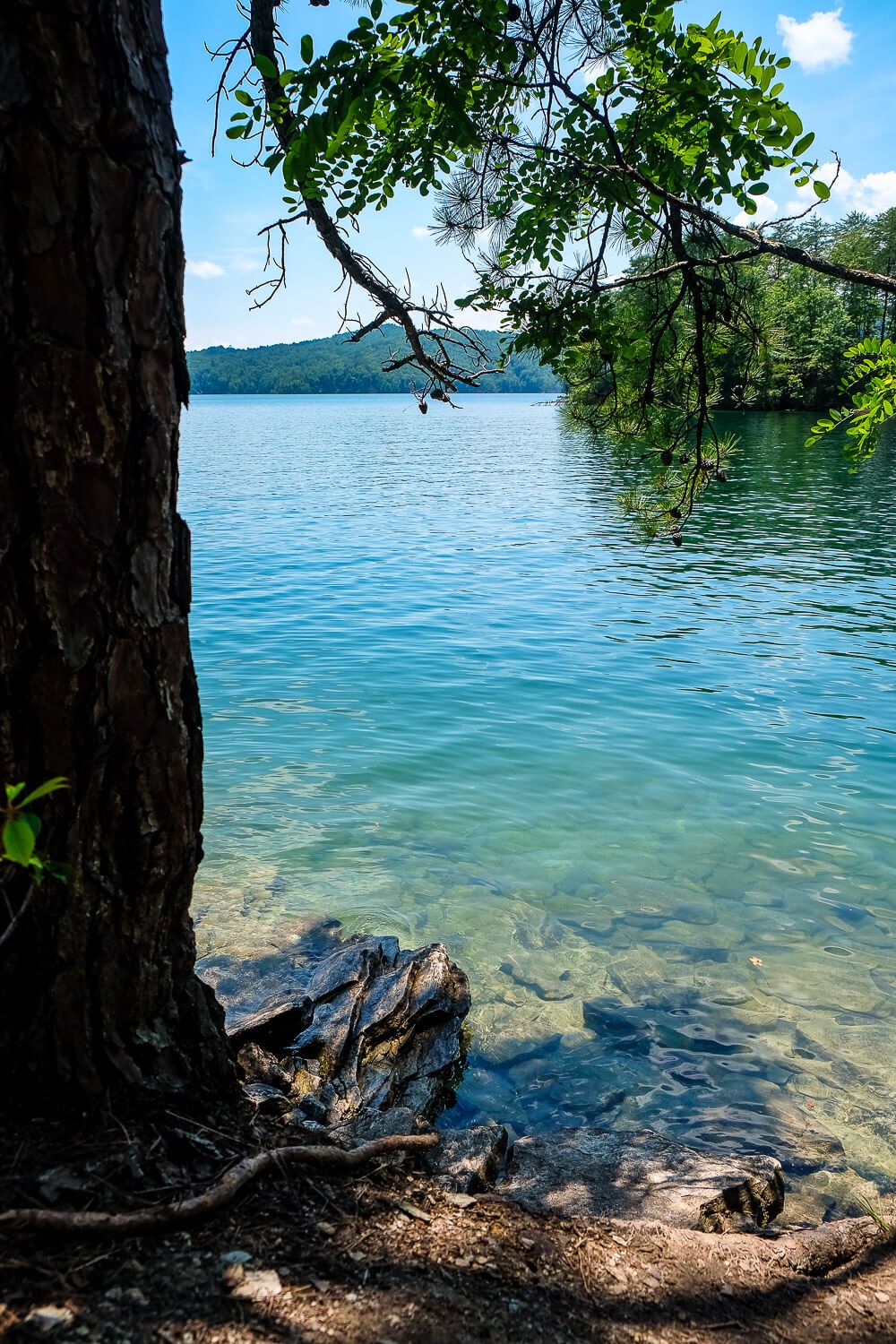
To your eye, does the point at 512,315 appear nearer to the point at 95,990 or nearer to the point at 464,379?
the point at 464,379

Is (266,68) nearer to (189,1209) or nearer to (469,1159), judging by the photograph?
(189,1209)

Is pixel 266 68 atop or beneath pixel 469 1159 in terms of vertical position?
atop

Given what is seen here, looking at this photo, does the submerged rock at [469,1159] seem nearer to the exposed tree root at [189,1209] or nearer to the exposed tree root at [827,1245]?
the exposed tree root at [189,1209]

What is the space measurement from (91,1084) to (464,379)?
332cm

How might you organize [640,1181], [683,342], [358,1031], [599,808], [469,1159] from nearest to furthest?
[469,1159]
[640,1181]
[358,1031]
[683,342]
[599,808]

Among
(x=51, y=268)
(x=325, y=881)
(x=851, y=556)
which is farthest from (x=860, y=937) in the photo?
(x=851, y=556)

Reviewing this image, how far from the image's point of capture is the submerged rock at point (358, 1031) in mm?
4586

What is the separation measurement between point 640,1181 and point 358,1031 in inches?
70.8

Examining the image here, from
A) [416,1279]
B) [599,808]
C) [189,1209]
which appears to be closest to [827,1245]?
[416,1279]

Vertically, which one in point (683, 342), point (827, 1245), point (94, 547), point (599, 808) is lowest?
point (599, 808)

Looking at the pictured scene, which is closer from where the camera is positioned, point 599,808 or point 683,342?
point 683,342

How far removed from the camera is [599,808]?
31.4 ft

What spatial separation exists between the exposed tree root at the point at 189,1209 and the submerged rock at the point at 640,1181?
2.47ft

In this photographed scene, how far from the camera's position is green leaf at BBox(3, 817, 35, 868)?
1595mm
